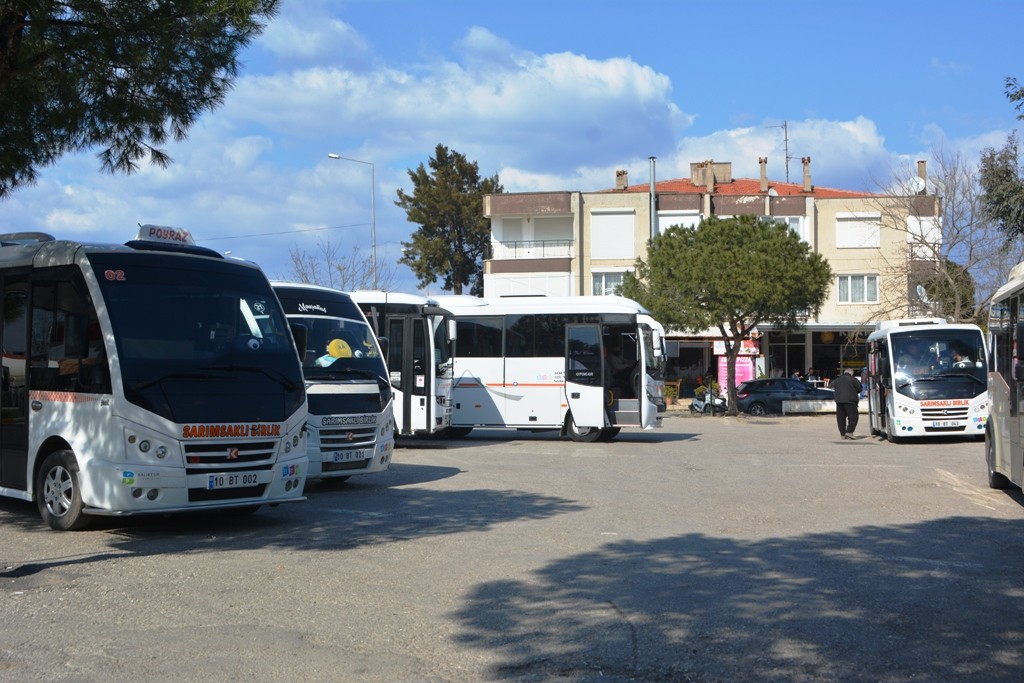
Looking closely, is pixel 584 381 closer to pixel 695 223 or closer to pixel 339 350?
pixel 339 350

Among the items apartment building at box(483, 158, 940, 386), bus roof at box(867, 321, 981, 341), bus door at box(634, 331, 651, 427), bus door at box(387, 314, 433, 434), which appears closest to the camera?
bus door at box(387, 314, 433, 434)

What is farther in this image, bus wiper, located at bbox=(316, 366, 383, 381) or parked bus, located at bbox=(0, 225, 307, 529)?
bus wiper, located at bbox=(316, 366, 383, 381)

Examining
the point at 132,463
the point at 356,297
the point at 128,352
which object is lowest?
the point at 132,463

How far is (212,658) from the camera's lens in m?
6.16

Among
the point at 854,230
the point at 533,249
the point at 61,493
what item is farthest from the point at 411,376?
the point at 854,230

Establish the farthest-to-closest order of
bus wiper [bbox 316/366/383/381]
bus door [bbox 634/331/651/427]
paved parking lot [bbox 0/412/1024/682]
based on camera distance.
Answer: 1. bus door [bbox 634/331/651/427]
2. bus wiper [bbox 316/366/383/381]
3. paved parking lot [bbox 0/412/1024/682]

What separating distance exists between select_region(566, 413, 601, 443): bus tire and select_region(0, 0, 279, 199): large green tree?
14.2 meters

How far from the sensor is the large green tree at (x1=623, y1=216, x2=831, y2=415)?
128 ft

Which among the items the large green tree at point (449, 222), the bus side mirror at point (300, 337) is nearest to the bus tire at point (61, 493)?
the bus side mirror at point (300, 337)

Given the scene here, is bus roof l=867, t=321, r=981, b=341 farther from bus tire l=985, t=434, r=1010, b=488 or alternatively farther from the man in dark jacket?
bus tire l=985, t=434, r=1010, b=488

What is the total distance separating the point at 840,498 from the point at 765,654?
7827mm

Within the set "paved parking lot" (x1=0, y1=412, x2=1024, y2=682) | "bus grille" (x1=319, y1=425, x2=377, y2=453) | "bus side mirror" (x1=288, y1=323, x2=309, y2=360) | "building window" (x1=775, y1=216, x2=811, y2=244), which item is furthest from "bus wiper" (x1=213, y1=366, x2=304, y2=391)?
"building window" (x1=775, y1=216, x2=811, y2=244)

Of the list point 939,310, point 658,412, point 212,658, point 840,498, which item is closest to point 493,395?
point 658,412

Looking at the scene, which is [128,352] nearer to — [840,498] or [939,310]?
[840,498]
